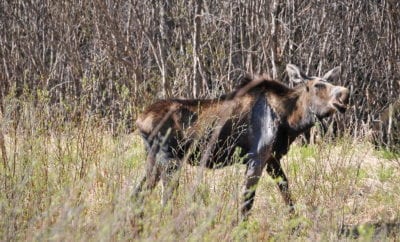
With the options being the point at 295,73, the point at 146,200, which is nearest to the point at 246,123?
the point at 295,73

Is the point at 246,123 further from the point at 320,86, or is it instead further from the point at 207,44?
the point at 207,44

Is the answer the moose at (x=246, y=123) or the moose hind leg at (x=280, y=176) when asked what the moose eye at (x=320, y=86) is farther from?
the moose hind leg at (x=280, y=176)

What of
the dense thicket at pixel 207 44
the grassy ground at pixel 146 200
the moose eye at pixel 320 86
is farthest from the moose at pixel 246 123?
the dense thicket at pixel 207 44

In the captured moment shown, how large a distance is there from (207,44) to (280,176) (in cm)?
420

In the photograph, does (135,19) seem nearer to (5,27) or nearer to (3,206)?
(5,27)

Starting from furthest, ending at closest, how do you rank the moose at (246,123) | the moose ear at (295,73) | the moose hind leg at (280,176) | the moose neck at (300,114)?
the moose ear at (295,73) → the moose neck at (300,114) → the moose hind leg at (280,176) → the moose at (246,123)

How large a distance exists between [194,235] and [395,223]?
3709 mm

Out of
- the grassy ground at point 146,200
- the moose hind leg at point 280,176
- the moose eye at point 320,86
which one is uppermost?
the moose eye at point 320,86

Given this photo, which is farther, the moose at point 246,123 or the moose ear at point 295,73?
the moose ear at point 295,73

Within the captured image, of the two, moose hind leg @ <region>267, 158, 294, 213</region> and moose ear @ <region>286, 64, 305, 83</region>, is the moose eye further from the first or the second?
moose hind leg @ <region>267, 158, 294, 213</region>

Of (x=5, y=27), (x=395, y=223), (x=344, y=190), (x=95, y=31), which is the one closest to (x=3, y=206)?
(x=344, y=190)

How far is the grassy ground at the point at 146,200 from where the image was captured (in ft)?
19.4

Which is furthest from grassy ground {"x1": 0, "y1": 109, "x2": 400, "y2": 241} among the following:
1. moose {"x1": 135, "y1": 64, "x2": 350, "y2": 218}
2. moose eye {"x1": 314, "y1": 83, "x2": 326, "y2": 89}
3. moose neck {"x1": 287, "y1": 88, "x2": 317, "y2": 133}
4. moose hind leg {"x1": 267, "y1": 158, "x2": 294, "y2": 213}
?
moose eye {"x1": 314, "y1": 83, "x2": 326, "y2": 89}

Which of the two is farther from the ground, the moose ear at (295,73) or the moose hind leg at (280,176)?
the moose ear at (295,73)
